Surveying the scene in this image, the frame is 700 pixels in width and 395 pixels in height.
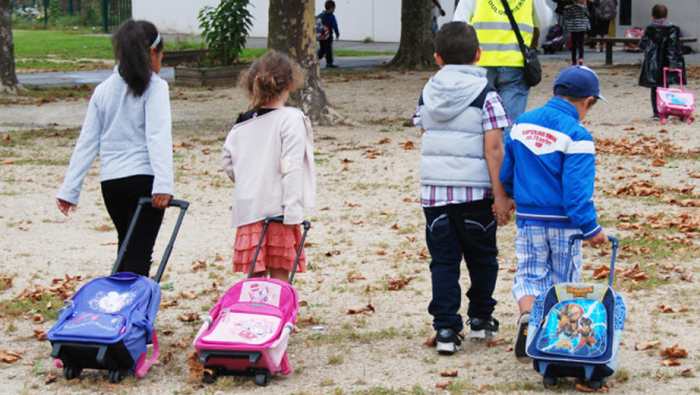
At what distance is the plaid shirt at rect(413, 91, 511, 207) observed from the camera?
504 centimetres

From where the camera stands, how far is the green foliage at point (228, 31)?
69.4 feet

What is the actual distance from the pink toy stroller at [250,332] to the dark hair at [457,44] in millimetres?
1442

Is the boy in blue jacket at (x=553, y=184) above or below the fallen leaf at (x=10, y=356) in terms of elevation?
above

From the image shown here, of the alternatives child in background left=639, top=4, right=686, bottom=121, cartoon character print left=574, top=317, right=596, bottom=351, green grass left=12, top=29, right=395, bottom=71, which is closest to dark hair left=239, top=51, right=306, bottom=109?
cartoon character print left=574, top=317, right=596, bottom=351

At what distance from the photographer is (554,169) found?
4.75m

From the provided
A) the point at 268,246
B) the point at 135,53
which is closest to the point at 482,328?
the point at 268,246

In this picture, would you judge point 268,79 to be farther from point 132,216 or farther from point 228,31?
point 228,31

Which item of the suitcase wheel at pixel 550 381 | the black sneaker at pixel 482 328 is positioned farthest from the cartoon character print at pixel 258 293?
the suitcase wheel at pixel 550 381

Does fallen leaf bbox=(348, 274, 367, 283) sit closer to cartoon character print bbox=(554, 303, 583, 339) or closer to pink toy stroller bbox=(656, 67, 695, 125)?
cartoon character print bbox=(554, 303, 583, 339)

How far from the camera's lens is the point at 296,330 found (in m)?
5.80

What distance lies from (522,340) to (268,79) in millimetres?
1849

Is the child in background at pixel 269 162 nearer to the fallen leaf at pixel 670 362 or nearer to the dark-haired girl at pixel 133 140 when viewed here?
the dark-haired girl at pixel 133 140

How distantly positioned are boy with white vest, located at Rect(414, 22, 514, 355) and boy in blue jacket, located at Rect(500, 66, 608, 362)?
0.50 ft

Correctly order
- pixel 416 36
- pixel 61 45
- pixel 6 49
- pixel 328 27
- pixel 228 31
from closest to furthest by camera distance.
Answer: pixel 6 49
pixel 228 31
pixel 416 36
pixel 328 27
pixel 61 45
